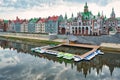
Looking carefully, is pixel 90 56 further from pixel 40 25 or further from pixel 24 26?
pixel 24 26

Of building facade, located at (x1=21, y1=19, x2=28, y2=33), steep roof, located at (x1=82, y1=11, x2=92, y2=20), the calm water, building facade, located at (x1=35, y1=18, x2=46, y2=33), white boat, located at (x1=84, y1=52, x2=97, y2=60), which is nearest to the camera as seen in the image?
the calm water

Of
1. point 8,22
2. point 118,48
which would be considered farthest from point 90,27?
point 8,22

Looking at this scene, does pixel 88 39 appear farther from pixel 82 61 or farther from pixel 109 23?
pixel 109 23

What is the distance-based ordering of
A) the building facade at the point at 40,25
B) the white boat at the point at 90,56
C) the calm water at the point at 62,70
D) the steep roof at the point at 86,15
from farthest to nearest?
the building facade at the point at 40,25 → the steep roof at the point at 86,15 → the white boat at the point at 90,56 → the calm water at the point at 62,70

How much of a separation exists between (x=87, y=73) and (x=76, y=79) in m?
6.18

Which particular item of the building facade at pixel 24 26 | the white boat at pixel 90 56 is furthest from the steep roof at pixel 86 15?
the building facade at pixel 24 26

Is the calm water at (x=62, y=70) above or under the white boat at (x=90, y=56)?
under

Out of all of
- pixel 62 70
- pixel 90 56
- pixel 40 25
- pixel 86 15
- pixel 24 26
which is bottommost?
pixel 62 70

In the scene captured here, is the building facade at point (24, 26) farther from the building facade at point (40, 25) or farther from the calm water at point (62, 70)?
the calm water at point (62, 70)

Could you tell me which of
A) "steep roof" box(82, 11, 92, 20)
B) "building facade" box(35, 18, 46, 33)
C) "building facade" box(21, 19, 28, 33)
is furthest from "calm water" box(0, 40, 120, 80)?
"building facade" box(21, 19, 28, 33)

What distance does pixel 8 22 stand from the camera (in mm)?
186625

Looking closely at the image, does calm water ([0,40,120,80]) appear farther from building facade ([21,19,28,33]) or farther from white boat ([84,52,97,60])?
building facade ([21,19,28,33])

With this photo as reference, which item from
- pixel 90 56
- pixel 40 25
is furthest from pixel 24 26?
pixel 90 56

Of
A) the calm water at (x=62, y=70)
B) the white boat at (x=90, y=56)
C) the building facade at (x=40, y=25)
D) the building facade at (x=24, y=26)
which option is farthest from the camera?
the building facade at (x=24, y=26)
